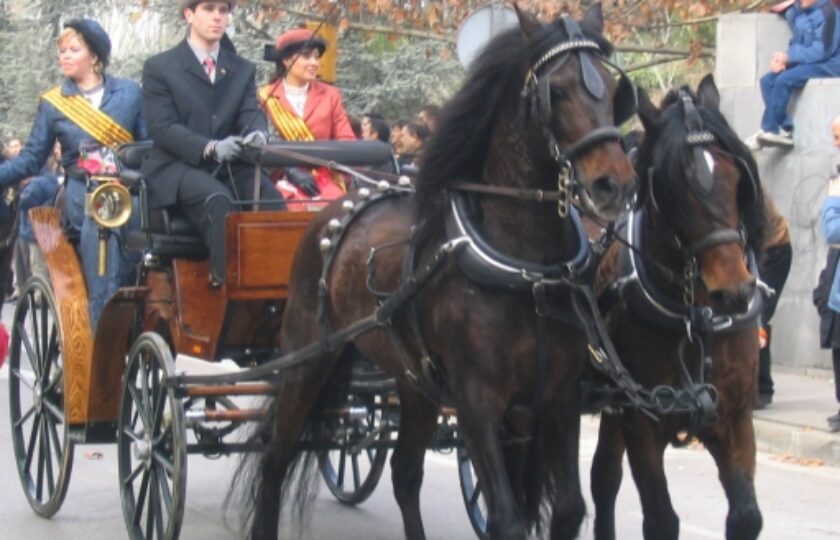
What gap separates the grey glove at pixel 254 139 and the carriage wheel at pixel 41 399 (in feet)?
4.81

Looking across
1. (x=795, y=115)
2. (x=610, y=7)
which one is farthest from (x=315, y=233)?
(x=610, y=7)

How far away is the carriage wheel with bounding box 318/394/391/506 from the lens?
726 centimetres

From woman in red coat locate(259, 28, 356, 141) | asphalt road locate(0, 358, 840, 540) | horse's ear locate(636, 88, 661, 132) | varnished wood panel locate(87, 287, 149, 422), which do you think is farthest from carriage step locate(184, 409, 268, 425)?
horse's ear locate(636, 88, 661, 132)

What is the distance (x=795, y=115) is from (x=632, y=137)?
24.7 ft

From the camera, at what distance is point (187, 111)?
7.60m

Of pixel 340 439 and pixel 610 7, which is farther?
pixel 610 7

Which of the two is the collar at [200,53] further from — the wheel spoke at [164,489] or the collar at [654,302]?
the collar at [654,302]

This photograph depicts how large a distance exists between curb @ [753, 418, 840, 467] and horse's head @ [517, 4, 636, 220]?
5.13 metres

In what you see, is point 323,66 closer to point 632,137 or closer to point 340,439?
point 340,439

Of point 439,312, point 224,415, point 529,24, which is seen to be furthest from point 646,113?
point 224,415

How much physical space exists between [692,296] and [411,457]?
73.2 inches

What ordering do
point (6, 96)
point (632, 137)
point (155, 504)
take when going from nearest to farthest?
point (632, 137) < point (155, 504) < point (6, 96)

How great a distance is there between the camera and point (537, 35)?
5.53m

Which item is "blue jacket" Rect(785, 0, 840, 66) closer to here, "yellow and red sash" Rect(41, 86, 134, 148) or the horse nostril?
"yellow and red sash" Rect(41, 86, 134, 148)
